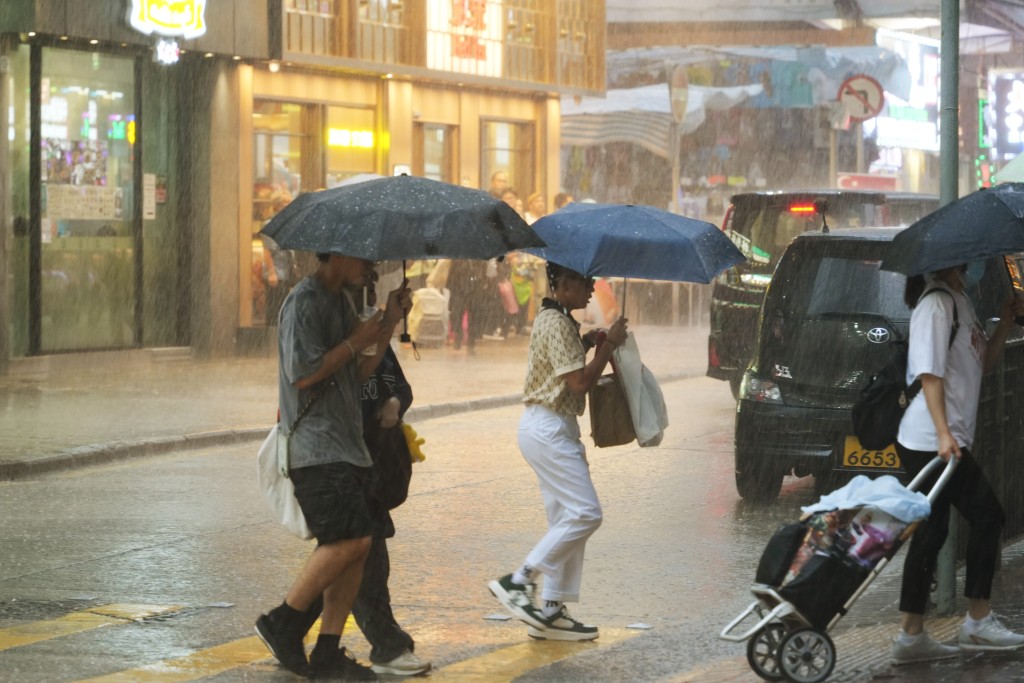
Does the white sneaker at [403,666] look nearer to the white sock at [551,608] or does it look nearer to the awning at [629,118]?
the white sock at [551,608]

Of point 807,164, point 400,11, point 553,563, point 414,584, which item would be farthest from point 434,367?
point 807,164

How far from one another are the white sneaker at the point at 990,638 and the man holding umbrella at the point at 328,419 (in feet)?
7.94

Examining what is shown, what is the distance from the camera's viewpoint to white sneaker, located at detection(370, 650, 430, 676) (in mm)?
6786

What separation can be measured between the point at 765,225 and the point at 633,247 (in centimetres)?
942

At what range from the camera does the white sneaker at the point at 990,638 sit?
6.91 m

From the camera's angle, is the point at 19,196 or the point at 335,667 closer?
the point at 335,667

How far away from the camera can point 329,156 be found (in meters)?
23.6

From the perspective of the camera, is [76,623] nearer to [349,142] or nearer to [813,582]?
[813,582]

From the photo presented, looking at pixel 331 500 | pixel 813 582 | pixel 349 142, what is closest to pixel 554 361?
pixel 331 500

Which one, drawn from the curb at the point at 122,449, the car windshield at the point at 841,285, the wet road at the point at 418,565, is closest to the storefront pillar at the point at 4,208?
the curb at the point at 122,449

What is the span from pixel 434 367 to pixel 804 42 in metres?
30.9

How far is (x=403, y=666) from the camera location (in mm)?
6789

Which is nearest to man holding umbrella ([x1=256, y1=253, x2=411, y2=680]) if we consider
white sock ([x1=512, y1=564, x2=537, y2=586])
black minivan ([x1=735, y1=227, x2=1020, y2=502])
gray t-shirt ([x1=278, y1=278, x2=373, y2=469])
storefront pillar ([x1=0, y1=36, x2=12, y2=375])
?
gray t-shirt ([x1=278, y1=278, x2=373, y2=469])

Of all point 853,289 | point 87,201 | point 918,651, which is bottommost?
point 918,651
